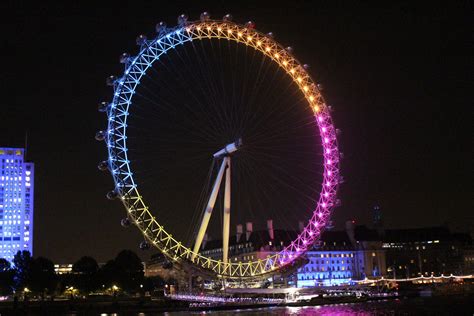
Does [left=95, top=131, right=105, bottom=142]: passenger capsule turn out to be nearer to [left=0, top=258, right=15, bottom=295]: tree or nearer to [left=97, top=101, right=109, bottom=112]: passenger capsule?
[left=97, top=101, right=109, bottom=112]: passenger capsule

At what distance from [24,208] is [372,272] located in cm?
7311

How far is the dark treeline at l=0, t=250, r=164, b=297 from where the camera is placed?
81.3m

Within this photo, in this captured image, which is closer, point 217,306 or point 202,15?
point 202,15

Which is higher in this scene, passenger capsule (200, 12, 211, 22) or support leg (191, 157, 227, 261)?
passenger capsule (200, 12, 211, 22)

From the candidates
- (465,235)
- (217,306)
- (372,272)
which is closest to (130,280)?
(217,306)

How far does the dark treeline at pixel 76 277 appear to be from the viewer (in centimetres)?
8131

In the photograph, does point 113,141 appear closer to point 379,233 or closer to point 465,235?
point 379,233

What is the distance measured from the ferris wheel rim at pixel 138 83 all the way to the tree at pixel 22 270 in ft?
115

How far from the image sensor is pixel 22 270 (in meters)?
83.8

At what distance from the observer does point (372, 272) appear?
129750 mm

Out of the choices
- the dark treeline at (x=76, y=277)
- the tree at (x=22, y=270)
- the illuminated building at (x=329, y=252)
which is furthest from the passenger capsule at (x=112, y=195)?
the illuminated building at (x=329, y=252)

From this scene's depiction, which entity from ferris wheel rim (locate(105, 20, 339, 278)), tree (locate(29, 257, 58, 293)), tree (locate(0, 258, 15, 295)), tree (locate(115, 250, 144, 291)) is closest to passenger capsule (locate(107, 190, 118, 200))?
ferris wheel rim (locate(105, 20, 339, 278))

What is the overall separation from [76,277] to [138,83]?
46.0 m

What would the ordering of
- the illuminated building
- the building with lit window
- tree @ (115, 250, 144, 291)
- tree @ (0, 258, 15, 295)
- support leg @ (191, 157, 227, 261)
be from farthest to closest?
the building with lit window
the illuminated building
tree @ (115, 250, 144, 291)
tree @ (0, 258, 15, 295)
support leg @ (191, 157, 227, 261)
